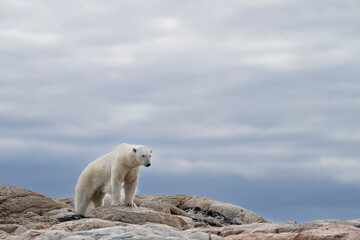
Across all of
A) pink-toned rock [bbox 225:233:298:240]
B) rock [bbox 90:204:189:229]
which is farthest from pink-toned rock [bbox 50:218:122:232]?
rock [bbox 90:204:189:229]

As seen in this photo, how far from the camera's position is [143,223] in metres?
16.6

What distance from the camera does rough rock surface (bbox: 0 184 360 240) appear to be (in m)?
9.66

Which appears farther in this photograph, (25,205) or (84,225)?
(25,205)

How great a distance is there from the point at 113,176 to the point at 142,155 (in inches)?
54.4

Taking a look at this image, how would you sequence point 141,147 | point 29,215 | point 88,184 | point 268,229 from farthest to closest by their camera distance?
point 88,184 → point 141,147 → point 29,215 → point 268,229

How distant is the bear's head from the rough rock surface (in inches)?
65.5

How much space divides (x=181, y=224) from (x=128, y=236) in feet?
28.9

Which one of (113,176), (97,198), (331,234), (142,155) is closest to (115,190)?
(113,176)

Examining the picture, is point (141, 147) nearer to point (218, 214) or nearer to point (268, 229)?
point (218, 214)

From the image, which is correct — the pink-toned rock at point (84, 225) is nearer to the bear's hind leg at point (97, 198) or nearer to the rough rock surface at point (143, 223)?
the rough rock surface at point (143, 223)

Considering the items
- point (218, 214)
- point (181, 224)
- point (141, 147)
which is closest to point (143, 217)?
point (181, 224)

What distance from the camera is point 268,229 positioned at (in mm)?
11305

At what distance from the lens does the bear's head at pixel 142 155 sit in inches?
807

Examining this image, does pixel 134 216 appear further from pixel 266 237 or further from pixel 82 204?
pixel 266 237
